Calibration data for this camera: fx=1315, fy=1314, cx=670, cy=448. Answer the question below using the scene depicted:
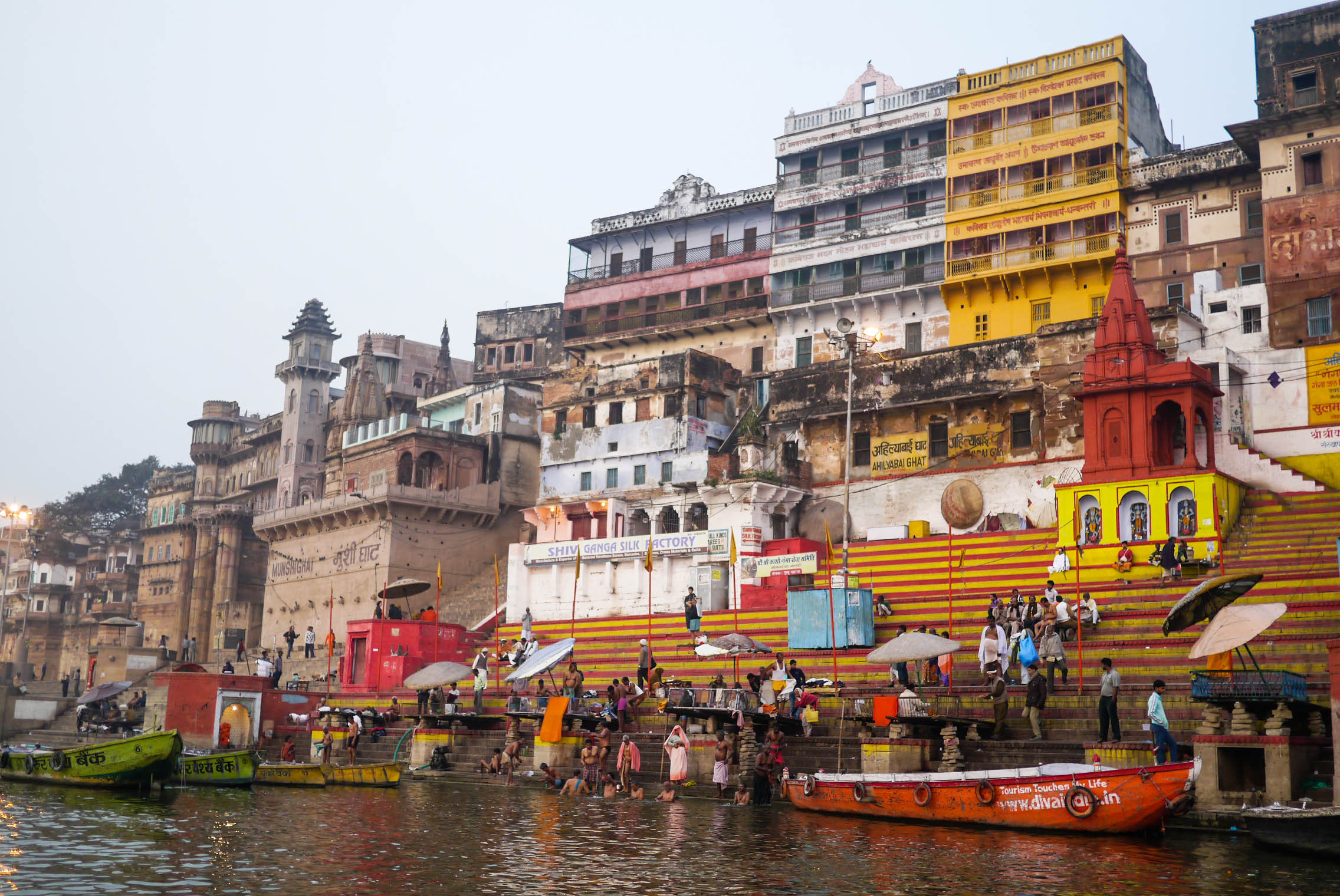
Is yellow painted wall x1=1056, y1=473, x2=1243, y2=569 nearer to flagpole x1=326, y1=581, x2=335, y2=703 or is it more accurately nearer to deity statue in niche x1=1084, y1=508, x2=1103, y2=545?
deity statue in niche x1=1084, y1=508, x2=1103, y2=545

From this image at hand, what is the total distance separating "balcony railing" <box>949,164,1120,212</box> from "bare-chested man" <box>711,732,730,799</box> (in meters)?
25.1

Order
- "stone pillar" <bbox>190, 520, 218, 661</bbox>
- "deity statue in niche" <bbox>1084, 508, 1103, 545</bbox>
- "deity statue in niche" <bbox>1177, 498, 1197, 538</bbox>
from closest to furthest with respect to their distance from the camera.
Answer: "deity statue in niche" <bbox>1177, 498, 1197, 538</bbox>
"deity statue in niche" <bbox>1084, 508, 1103, 545</bbox>
"stone pillar" <bbox>190, 520, 218, 661</bbox>

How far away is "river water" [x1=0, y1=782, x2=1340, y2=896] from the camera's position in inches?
482

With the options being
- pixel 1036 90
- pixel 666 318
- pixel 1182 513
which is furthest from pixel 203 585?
pixel 1182 513

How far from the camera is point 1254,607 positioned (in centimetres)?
1714

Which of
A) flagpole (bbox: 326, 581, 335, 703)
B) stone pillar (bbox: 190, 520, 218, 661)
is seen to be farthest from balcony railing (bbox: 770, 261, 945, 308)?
stone pillar (bbox: 190, 520, 218, 661)

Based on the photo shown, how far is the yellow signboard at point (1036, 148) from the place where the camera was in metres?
39.8

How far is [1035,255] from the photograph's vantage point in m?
40.5

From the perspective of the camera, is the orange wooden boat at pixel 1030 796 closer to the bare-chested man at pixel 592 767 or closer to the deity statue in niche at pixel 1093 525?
the bare-chested man at pixel 592 767

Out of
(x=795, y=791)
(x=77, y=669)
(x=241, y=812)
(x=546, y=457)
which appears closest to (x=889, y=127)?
(x=546, y=457)

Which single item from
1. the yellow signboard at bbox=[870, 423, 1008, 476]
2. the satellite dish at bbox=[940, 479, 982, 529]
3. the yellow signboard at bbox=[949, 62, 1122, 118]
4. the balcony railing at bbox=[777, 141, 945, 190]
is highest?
the yellow signboard at bbox=[949, 62, 1122, 118]

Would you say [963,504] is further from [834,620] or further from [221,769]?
[221,769]

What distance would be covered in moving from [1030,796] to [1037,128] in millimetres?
29676

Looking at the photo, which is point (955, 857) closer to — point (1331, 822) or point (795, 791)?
point (1331, 822)
